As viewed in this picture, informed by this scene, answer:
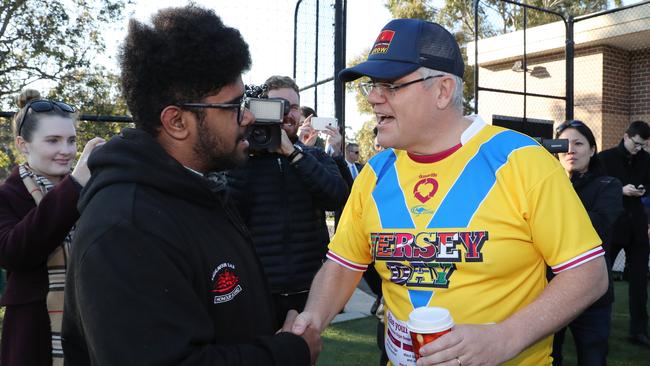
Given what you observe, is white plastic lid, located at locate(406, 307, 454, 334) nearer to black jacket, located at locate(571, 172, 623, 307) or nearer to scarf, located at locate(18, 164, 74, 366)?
scarf, located at locate(18, 164, 74, 366)

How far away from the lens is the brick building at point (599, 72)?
1169cm

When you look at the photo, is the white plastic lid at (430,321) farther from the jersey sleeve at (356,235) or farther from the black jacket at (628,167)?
the black jacket at (628,167)

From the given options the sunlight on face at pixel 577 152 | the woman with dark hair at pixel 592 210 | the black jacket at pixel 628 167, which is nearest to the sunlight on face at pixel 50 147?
the woman with dark hair at pixel 592 210

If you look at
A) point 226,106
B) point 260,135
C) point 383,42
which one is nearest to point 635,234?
point 260,135

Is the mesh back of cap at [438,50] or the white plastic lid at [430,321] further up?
the mesh back of cap at [438,50]

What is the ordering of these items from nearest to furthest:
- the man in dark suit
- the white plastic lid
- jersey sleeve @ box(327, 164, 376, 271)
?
the white plastic lid < jersey sleeve @ box(327, 164, 376, 271) < the man in dark suit

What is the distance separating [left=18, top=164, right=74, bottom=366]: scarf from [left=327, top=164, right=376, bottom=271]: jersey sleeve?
1.28 metres

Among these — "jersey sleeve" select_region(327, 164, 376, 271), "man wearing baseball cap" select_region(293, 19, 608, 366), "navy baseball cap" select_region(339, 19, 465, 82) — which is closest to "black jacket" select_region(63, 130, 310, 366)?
"man wearing baseball cap" select_region(293, 19, 608, 366)

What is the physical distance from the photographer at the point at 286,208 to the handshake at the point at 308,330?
1.48 m

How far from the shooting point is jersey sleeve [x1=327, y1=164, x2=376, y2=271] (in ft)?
6.84

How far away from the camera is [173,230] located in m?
1.35

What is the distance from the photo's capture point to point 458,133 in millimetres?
1934

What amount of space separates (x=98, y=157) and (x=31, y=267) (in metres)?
1.32

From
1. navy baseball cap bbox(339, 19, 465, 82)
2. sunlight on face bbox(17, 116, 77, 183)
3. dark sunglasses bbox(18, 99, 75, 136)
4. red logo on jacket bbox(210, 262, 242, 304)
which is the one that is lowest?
red logo on jacket bbox(210, 262, 242, 304)
